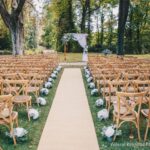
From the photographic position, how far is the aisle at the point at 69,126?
7814mm

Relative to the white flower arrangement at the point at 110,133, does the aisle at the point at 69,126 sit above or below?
below

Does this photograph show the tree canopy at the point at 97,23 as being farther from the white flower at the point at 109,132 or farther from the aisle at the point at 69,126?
the white flower at the point at 109,132

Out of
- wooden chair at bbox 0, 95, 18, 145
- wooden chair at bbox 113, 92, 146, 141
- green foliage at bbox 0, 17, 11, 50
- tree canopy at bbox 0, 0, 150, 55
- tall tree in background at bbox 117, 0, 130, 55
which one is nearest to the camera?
wooden chair at bbox 0, 95, 18, 145

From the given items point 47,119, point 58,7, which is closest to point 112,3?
point 58,7

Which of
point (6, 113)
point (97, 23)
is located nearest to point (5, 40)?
point (97, 23)

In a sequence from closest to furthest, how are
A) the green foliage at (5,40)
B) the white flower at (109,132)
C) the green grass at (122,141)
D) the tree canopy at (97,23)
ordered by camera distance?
the green grass at (122,141) → the white flower at (109,132) → the green foliage at (5,40) → the tree canopy at (97,23)

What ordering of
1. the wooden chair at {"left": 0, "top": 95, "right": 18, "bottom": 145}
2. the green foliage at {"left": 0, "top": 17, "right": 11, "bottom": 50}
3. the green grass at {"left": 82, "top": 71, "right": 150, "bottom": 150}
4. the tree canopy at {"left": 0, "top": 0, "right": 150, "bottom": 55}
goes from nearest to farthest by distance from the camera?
1. the wooden chair at {"left": 0, "top": 95, "right": 18, "bottom": 145}
2. the green grass at {"left": 82, "top": 71, "right": 150, "bottom": 150}
3. the green foliage at {"left": 0, "top": 17, "right": 11, "bottom": 50}
4. the tree canopy at {"left": 0, "top": 0, "right": 150, "bottom": 55}

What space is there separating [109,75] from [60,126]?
4.20 m

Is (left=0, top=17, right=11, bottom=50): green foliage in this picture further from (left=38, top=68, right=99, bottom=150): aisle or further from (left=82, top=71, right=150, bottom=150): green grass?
(left=82, top=71, right=150, bottom=150): green grass

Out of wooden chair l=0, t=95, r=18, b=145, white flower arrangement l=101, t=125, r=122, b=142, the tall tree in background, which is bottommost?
white flower arrangement l=101, t=125, r=122, b=142

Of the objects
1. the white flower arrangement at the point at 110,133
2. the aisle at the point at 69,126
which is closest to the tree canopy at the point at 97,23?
the aisle at the point at 69,126

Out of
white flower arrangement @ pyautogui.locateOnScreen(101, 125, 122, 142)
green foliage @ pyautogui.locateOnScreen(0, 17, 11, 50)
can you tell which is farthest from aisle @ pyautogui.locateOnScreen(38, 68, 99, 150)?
green foliage @ pyautogui.locateOnScreen(0, 17, 11, 50)

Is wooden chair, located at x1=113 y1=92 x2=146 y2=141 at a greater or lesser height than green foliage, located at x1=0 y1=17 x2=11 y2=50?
lesser

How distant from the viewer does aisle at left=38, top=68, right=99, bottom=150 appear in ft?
25.6
